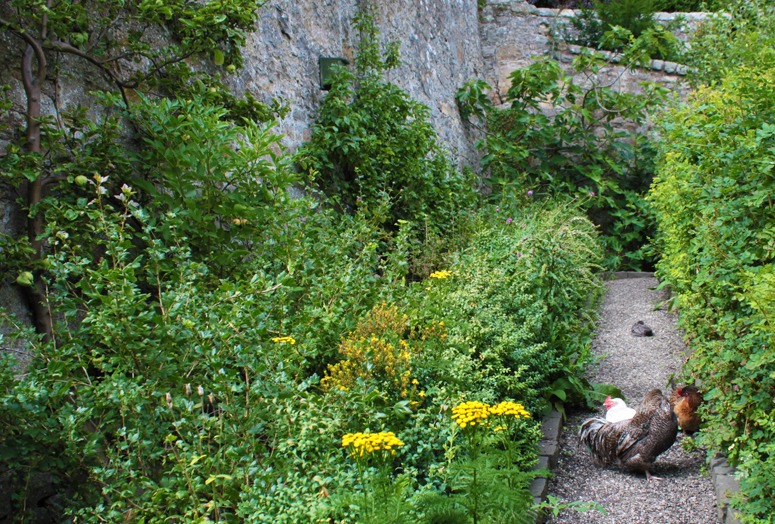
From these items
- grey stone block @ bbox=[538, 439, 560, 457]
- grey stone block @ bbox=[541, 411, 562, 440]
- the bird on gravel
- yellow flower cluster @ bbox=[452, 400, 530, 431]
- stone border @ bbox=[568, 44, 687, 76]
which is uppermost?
stone border @ bbox=[568, 44, 687, 76]

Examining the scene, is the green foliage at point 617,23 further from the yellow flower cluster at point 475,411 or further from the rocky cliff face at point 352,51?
the yellow flower cluster at point 475,411

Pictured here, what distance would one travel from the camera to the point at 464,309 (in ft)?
13.2

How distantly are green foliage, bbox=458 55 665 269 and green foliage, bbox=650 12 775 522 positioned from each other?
4.19 meters

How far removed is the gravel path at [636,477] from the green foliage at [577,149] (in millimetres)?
4194

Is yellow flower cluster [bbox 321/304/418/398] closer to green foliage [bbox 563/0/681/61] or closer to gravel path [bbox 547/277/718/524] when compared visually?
gravel path [bbox 547/277/718/524]

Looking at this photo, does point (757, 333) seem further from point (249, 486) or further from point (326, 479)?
point (249, 486)

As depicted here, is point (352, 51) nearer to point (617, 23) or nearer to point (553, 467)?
point (553, 467)

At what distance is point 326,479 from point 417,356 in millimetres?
1201

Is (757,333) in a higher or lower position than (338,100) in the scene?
lower

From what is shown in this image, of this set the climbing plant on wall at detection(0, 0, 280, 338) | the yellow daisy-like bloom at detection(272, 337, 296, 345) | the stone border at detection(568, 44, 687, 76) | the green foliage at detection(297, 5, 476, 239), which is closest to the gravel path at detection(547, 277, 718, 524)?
the yellow daisy-like bloom at detection(272, 337, 296, 345)

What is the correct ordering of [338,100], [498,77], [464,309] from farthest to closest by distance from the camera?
[498,77] → [338,100] → [464,309]

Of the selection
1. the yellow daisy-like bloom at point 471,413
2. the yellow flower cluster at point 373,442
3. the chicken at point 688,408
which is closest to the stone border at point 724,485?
the chicken at point 688,408

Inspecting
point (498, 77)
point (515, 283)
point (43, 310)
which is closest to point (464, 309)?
point (515, 283)

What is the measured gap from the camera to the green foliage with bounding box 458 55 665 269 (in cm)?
885
